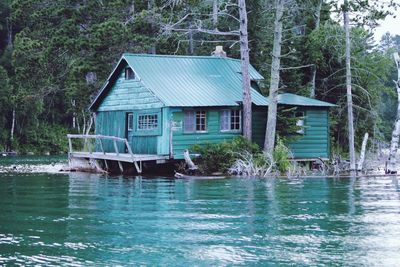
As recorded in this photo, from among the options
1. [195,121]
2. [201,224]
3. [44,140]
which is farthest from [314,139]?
[44,140]

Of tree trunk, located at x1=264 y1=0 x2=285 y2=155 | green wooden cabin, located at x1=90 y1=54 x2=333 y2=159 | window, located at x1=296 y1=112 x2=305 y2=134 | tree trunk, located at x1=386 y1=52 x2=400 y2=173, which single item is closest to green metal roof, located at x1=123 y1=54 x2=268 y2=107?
green wooden cabin, located at x1=90 y1=54 x2=333 y2=159

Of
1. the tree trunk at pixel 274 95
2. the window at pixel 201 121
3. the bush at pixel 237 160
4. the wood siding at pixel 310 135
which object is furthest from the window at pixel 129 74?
the tree trunk at pixel 274 95

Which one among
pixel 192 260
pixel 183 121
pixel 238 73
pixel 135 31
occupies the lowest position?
pixel 192 260

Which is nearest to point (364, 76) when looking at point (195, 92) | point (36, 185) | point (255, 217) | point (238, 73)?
point (238, 73)

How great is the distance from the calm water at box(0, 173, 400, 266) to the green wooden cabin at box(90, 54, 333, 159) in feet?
19.3

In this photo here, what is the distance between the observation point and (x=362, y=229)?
13297 millimetres

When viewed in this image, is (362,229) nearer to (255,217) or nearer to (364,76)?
(255,217)

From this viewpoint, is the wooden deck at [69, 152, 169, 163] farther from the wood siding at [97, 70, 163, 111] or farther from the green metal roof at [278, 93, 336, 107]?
the green metal roof at [278, 93, 336, 107]

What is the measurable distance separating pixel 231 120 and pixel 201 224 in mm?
16497

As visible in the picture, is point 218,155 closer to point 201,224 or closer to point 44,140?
point 201,224

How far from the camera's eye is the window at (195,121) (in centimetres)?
2862

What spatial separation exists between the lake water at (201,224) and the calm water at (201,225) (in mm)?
19

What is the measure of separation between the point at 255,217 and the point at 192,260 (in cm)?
461

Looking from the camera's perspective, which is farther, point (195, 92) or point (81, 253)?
point (195, 92)
